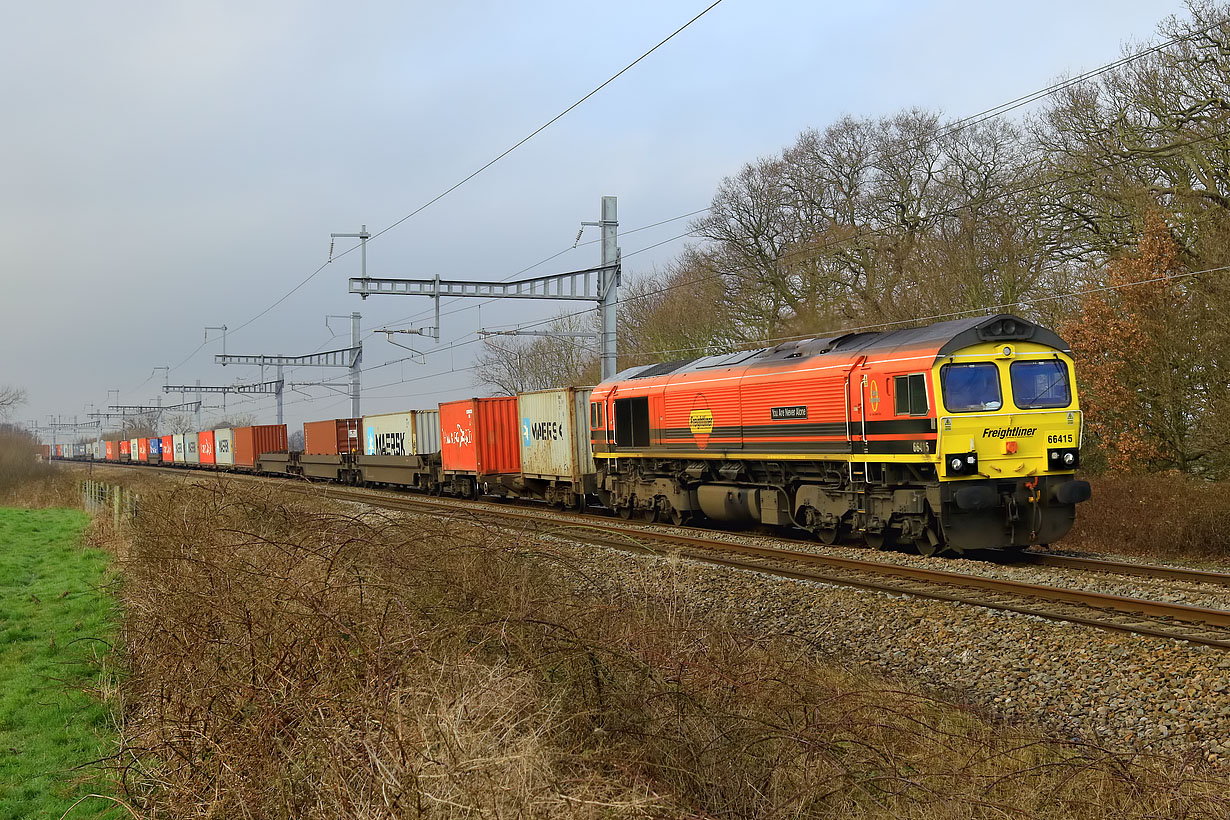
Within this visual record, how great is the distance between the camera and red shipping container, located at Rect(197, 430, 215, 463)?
58156 millimetres

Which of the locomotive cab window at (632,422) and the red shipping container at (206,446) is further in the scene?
the red shipping container at (206,446)

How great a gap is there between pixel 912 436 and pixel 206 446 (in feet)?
183

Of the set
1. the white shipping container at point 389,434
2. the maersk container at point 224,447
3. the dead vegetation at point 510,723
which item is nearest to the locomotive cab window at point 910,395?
the dead vegetation at point 510,723

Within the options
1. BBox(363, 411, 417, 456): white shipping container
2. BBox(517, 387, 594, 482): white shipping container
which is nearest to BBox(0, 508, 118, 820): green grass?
BBox(517, 387, 594, 482): white shipping container

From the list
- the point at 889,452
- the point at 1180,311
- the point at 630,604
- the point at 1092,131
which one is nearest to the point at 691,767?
the point at 630,604

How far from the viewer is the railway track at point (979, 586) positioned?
9.22 metres

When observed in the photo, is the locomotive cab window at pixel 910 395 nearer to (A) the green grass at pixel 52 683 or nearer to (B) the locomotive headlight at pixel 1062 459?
(B) the locomotive headlight at pixel 1062 459

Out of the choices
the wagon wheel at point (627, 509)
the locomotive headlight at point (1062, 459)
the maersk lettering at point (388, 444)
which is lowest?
the wagon wheel at point (627, 509)

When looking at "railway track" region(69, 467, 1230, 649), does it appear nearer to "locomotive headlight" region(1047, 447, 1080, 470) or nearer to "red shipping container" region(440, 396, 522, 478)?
"locomotive headlight" region(1047, 447, 1080, 470)

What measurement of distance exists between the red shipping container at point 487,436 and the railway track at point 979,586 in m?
10.3

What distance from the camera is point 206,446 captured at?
59469 mm

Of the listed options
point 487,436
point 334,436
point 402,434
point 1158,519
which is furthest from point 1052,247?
point 334,436

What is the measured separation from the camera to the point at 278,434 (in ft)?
161

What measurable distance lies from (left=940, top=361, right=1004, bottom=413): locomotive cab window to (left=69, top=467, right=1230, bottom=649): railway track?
249 centimetres
